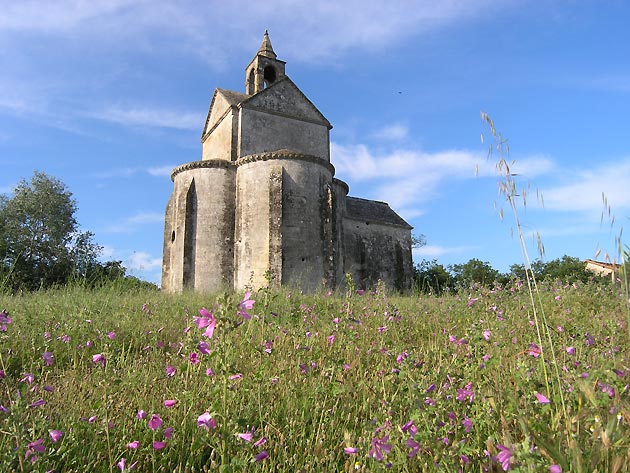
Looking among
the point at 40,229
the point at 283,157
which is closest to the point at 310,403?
the point at 283,157

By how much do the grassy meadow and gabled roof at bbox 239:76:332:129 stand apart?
18068 mm

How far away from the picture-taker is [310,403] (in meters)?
2.95

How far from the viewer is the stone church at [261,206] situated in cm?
1827

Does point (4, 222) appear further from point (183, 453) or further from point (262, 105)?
point (183, 453)

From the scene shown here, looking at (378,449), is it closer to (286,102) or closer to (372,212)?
(286,102)

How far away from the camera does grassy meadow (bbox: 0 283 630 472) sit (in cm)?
180

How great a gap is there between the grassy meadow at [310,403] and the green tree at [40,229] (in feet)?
87.8

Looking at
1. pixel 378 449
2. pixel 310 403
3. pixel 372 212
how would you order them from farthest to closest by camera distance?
pixel 372 212, pixel 310 403, pixel 378 449

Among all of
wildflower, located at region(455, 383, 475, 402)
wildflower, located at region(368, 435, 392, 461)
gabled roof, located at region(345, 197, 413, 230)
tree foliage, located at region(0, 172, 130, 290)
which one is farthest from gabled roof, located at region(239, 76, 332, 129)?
wildflower, located at region(368, 435, 392, 461)

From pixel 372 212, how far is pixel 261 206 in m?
9.15

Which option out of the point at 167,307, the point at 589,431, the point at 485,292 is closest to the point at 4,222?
the point at 167,307

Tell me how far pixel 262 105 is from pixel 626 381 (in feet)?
69.9

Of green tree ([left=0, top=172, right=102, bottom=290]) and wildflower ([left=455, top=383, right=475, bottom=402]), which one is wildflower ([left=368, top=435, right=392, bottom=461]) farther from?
green tree ([left=0, top=172, right=102, bottom=290])

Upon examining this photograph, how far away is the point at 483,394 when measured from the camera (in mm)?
2504
